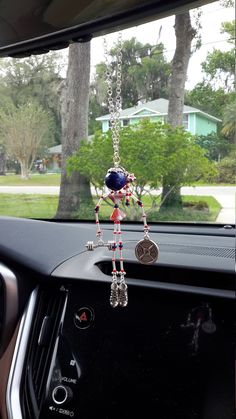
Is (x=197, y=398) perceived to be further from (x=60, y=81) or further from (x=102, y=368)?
(x=60, y=81)

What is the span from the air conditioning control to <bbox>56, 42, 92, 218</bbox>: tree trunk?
1.00 m

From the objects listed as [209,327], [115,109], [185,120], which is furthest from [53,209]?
[209,327]

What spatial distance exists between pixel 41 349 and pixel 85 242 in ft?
1.62

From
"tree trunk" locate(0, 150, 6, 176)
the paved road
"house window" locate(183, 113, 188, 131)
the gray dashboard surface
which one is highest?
"house window" locate(183, 113, 188, 131)

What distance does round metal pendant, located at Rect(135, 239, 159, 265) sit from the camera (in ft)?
4.55

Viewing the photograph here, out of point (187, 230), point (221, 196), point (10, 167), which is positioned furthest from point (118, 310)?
point (10, 167)

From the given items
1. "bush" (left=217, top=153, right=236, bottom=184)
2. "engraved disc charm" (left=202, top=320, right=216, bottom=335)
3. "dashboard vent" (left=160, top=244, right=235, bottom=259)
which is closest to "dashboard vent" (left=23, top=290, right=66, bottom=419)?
"dashboard vent" (left=160, top=244, right=235, bottom=259)

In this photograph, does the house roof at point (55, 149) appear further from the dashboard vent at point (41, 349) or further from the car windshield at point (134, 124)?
the dashboard vent at point (41, 349)

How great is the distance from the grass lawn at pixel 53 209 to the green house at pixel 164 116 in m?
0.35

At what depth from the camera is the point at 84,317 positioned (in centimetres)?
185

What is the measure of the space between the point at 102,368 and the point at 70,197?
4.01 feet

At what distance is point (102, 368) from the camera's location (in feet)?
5.74

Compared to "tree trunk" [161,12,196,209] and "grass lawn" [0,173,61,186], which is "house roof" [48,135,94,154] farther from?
"tree trunk" [161,12,196,209]

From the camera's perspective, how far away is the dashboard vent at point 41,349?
188cm
